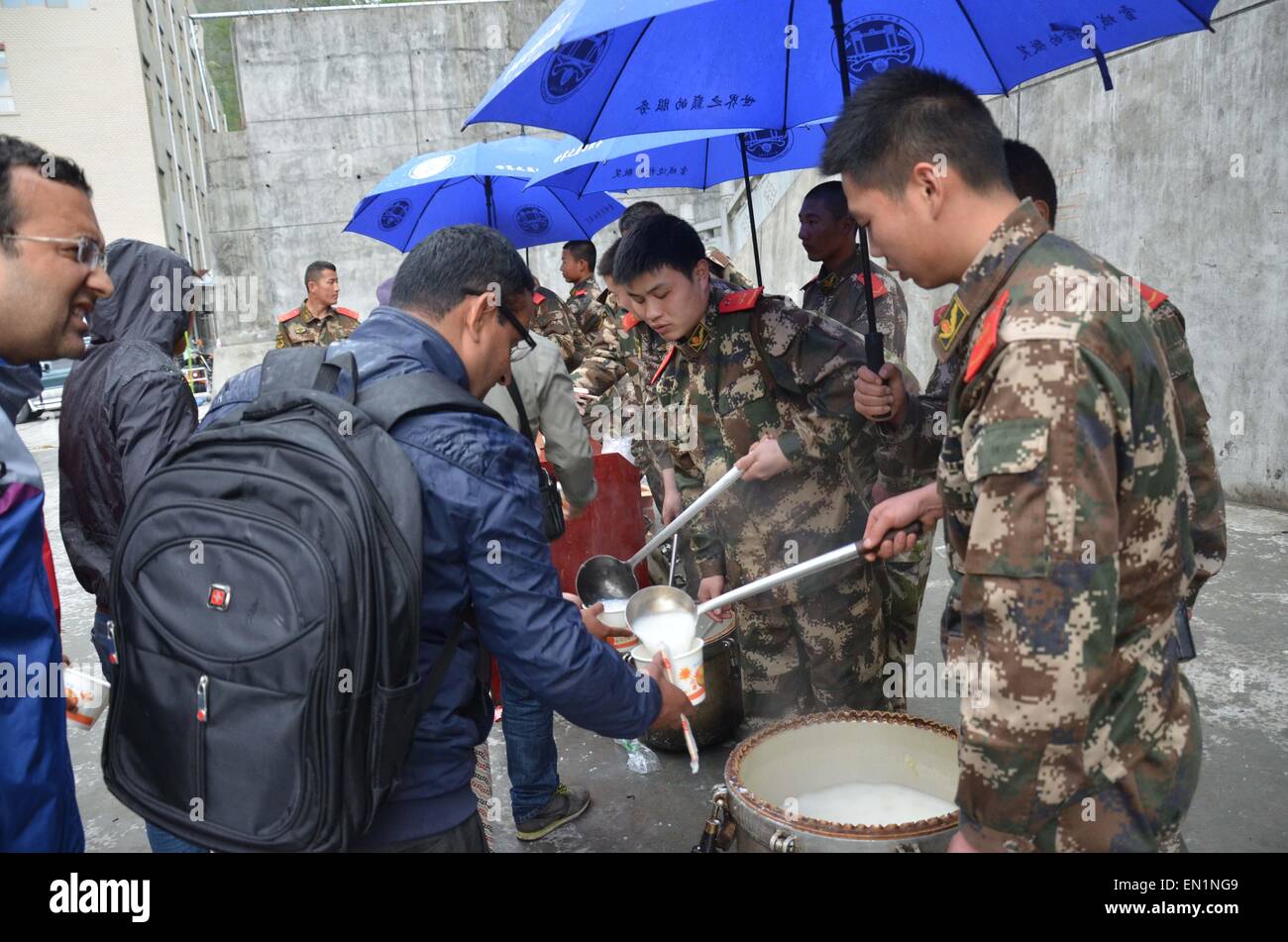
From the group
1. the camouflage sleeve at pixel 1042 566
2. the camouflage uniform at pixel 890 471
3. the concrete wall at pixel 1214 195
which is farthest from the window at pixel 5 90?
the camouflage sleeve at pixel 1042 566

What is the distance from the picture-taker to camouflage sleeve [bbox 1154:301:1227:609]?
1.95 m

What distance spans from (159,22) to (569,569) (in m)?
29.6

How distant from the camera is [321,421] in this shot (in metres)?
1.35

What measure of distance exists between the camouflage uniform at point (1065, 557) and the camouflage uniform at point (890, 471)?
157 centimetres

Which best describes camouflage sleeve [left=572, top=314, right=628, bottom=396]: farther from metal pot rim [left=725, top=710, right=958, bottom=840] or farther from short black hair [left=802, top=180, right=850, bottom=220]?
metal pot rim [left=725, top=710, right=958, bottom=840]

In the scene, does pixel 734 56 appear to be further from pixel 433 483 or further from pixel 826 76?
pixel 433 483

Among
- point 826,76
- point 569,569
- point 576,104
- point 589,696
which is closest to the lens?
point 589,696

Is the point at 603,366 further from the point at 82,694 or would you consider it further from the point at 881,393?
the point at 82,694

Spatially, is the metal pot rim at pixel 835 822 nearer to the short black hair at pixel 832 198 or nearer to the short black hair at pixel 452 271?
the short black hair at pixel 452 271

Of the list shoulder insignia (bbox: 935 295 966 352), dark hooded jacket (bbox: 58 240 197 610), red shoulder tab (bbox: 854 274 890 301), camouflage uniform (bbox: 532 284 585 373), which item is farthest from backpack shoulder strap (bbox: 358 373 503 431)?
camouflage uniform (bbox: 532 284 585 373)

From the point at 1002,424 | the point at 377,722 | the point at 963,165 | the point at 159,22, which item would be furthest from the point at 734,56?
the point at 159,22

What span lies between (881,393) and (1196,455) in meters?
0.79

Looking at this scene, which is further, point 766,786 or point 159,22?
point 159,22
